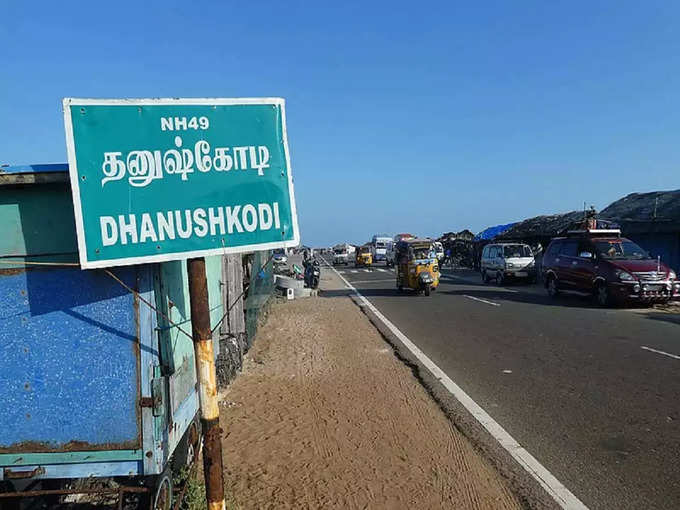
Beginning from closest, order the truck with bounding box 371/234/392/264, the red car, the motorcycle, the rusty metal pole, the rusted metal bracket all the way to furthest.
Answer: the rusty metal pole
the rusted metal bracket
the red car
the motorcycle
the truck with bounding box 371/234/392/264

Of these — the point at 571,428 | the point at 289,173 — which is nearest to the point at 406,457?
the point at 571,428

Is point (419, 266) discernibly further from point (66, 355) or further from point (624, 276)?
point (66, 355)

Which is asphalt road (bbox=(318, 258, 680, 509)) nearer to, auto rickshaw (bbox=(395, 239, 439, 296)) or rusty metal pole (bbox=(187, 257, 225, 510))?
rusty metal pole (bbox=(187, 257, 225, 510))

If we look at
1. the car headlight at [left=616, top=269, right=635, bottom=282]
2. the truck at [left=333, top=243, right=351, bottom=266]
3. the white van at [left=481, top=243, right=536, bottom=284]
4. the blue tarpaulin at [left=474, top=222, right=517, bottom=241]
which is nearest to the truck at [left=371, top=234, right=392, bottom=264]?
the truck at [left=333, top=243, right=351, bottom=266]

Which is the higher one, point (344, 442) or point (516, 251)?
point (516, 251)

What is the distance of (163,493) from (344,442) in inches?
88.5

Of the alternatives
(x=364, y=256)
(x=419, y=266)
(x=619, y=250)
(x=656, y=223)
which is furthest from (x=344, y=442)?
(x=364, y=256)

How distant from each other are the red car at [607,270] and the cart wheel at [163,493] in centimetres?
1439

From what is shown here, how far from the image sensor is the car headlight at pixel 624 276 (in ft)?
46.2

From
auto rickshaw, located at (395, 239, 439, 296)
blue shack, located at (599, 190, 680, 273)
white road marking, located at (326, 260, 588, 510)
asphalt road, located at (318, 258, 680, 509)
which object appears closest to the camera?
white road marking, located at (326, 260, 588, 510)

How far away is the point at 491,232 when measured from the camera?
118ft

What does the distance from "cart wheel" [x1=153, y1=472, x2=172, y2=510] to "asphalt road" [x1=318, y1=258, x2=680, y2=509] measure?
3013mm

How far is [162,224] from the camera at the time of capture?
2.45m

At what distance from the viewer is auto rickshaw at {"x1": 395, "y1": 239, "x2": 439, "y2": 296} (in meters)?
19.0
